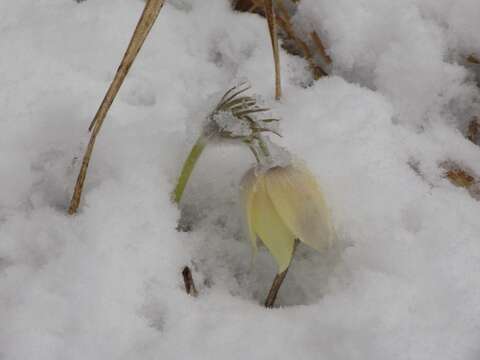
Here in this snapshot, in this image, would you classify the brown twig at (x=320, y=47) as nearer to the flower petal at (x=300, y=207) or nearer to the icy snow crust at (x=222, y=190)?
the icy snow crust at (x=222, y=190)

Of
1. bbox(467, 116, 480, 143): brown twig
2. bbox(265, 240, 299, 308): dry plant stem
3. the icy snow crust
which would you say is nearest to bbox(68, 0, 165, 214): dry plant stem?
the icy snow crust

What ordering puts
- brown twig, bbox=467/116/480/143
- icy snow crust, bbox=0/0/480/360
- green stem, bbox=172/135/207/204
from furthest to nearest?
brown twig, bbox=467/116/480/143 → green stem, bbox=172/135/207/204 → icy snow crust, bbox=0/0/480/360

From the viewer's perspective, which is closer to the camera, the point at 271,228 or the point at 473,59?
the point at 271,228

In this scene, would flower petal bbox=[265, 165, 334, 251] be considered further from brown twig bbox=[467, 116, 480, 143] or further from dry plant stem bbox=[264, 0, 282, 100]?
brown twig bbox=[467, 116, 480, 143]

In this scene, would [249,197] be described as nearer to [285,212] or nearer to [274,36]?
[285,212]

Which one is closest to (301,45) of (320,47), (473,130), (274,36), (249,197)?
(320,47)

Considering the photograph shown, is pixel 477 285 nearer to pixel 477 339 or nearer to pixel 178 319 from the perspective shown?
pixel 477 339

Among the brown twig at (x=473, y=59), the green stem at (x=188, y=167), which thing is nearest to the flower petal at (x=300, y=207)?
the green stem at (x=188, y=167)
